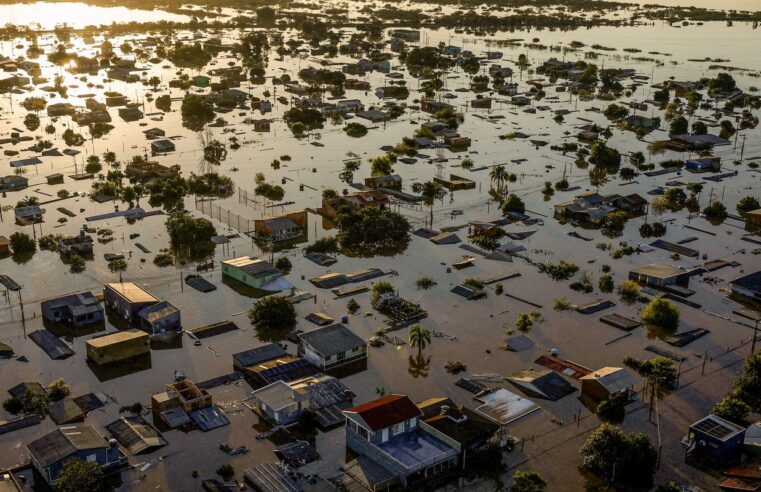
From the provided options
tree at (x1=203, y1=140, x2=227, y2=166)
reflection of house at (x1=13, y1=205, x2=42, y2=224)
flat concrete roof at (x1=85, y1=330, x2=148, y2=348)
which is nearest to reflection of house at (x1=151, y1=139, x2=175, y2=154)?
tree at (x1=203, y1=140, x2=227, y2=166)

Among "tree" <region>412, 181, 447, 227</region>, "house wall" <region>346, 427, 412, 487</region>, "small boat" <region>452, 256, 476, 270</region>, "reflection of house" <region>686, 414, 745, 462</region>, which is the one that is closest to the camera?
"house wall" <region>346, 427, 412, 487</region>

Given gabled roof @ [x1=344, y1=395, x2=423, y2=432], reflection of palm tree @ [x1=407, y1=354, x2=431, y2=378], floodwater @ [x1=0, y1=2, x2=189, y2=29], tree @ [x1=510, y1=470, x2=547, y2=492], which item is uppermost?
floodwater @ [x1=0, y1=2, x2=189, y2=29]

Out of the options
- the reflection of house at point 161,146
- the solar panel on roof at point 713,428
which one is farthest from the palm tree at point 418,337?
the reflection of house at point 161,146

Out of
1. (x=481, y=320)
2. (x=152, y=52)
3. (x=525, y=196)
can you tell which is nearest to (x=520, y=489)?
(x=481, y=320)

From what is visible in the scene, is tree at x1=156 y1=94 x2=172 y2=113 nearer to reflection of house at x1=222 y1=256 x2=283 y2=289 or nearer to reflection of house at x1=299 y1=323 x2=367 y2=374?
reflection of house at x1=222 y1=256 x2=283 y2=289

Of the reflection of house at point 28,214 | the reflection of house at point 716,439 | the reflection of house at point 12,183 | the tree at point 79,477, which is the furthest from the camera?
the reflection of house at point 12,183

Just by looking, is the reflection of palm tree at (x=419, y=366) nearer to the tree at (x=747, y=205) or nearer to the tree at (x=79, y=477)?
the tree at (x=79, y=477)
